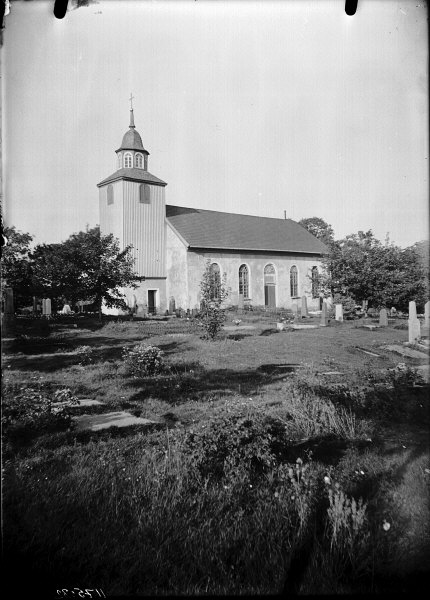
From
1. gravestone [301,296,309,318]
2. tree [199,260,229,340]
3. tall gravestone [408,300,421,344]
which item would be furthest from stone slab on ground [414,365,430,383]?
tree [199,260,229,340]

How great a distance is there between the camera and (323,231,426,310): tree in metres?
3.36

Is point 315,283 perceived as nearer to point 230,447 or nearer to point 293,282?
point 293,282

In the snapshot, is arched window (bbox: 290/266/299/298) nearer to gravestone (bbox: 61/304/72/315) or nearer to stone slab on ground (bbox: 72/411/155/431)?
stone slab on ground (bbox: 72/411/155/431)

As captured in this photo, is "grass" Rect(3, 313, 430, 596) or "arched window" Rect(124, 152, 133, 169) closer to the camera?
"grass" Rect(3, 313, 430, 596)

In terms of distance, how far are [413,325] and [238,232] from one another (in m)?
4.02

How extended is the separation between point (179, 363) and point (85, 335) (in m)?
0.94

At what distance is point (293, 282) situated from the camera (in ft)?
18.0

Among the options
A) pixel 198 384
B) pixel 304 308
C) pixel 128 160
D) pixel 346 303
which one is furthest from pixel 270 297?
pixel 128 160

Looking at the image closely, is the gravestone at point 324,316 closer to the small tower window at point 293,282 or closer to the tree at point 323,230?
the small tower window at point 293,282

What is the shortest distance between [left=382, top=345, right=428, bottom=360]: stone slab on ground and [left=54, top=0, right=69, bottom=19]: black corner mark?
13.1 ft

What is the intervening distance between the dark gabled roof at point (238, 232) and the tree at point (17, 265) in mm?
1880

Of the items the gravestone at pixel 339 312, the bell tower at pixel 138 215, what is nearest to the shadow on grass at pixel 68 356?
the bell tower at pixel 138 215

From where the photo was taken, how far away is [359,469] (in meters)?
3.12

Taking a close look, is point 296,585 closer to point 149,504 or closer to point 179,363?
point 149,504
